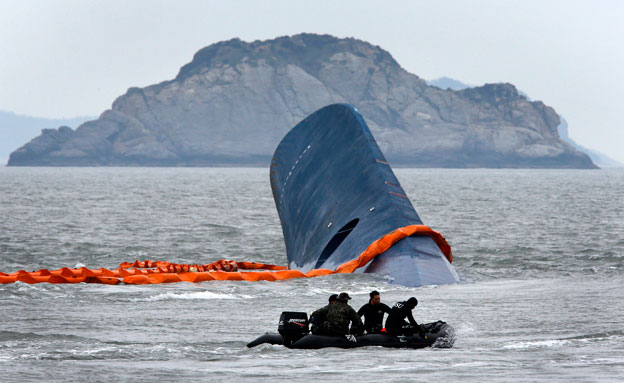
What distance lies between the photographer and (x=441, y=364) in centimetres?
1638

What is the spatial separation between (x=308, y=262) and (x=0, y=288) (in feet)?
38.8

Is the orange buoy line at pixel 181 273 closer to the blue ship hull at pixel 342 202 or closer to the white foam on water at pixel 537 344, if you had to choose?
the blue ship hull at pixel 342 202

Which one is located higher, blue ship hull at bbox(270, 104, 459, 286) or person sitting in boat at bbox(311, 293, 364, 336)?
blue ship hull at bbox(270, 104, 459, 286)

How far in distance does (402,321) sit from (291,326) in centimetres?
243

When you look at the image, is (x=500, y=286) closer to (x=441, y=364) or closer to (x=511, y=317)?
(x=511, y=317)

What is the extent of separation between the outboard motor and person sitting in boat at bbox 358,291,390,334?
1358 millimetres

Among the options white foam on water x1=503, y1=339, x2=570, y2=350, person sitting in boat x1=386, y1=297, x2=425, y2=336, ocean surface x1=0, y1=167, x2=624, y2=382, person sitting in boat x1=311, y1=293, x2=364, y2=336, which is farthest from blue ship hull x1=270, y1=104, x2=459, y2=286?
person sitting in boat x1=311, y1=293, x2=364, y2=336

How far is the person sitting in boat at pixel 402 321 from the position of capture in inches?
710

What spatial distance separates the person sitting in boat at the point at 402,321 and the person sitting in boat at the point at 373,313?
0.24 m

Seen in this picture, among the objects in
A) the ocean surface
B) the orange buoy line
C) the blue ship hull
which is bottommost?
the ocean surface

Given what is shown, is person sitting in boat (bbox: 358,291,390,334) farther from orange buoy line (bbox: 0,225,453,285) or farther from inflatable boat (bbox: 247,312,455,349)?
orange buoy line (bbox: 0,225,453,285)

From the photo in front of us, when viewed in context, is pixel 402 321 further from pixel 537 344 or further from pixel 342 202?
pixel 342 202

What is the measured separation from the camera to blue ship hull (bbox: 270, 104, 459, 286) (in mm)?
27656

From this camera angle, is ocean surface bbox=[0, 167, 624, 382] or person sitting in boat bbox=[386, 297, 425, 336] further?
person sitting in boat bbox=[386, 297, 425, 336]
